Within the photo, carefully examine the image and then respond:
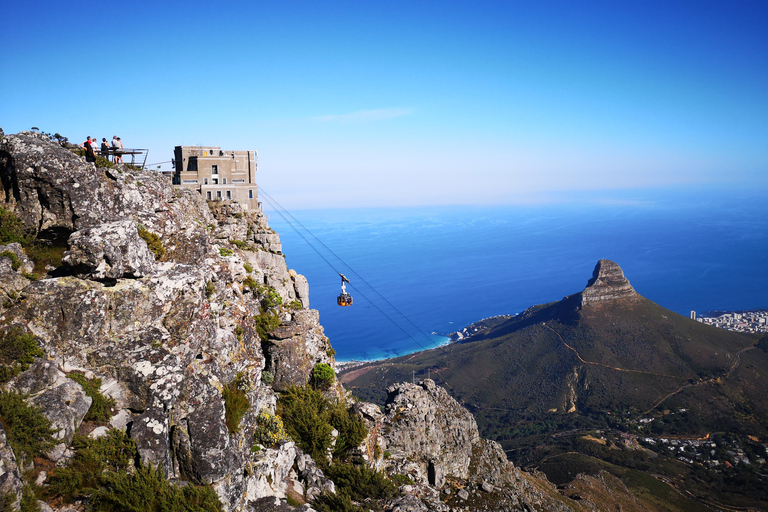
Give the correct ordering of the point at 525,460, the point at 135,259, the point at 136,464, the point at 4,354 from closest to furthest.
Answer: the point at 4,354, the point at 136,464, the point at 135,259, the point at 525,460

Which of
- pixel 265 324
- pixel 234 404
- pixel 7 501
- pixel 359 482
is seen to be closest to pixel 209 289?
pixel 234 404

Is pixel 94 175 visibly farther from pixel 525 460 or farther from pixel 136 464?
pixel 525 460

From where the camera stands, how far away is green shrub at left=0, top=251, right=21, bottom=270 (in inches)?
447

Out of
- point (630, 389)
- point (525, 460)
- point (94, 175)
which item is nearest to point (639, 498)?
point (525, 460)

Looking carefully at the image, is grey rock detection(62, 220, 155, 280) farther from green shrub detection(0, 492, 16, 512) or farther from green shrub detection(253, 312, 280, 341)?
green shrub detection(253, 312, 280, 341)

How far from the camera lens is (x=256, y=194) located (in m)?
33.2

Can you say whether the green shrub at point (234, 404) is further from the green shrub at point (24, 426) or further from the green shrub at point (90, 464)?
the green shrub at point (24, 426)

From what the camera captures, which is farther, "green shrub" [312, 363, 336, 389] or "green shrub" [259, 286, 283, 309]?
"green shrub" [259, 286, 283, 309]

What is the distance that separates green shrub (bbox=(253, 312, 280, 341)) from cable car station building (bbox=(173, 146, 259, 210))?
14.8 m

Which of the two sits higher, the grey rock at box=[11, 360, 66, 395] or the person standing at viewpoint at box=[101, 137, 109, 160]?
the person standing at viewpoint at box=[101, 137, 109, 160]

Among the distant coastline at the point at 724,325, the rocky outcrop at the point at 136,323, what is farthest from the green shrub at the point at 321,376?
the distant coastline at the point at 724,325

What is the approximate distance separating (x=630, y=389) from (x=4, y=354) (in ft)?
313

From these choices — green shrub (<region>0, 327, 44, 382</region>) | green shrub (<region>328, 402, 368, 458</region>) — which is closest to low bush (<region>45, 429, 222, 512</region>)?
green shrub (<region>0, 327, 44, 382</region>)

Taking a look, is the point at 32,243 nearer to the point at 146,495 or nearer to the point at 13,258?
the point at 13,258
